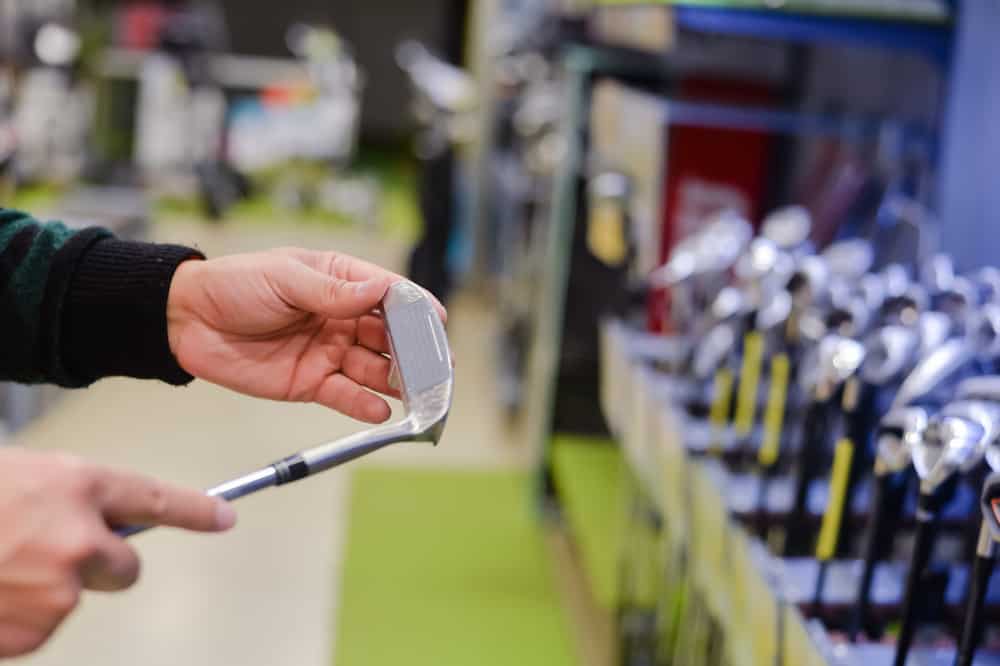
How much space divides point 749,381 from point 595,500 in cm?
123

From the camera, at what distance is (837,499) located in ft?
4.67

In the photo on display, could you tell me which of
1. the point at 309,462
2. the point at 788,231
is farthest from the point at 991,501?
the point at 788,231

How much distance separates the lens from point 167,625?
2.87 metres

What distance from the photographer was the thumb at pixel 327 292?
4.02ft

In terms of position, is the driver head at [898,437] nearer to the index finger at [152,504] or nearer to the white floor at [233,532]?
the index finger at [152,504]

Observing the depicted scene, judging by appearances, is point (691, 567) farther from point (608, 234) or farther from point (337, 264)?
point (608, 234)

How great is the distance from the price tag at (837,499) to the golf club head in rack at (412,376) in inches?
19.6

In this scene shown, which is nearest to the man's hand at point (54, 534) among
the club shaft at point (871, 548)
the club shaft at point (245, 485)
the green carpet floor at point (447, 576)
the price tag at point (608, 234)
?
the club shaft at point (245, 485)

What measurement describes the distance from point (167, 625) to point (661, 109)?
1.67m

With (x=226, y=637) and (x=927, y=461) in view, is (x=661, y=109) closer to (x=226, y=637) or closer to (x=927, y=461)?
(x=226, y=637)

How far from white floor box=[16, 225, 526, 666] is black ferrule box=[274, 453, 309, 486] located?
5.91ft

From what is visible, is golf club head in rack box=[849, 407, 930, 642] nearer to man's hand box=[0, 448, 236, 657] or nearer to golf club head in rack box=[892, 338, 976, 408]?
golf club head in rack box=[892, 338, 976, 408]

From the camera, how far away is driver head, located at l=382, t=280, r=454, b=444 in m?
1.16

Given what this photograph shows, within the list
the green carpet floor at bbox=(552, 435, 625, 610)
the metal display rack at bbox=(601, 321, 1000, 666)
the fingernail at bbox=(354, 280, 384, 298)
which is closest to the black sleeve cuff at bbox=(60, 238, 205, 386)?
the fingernail at bbox=(354, 280, 384, 298)
